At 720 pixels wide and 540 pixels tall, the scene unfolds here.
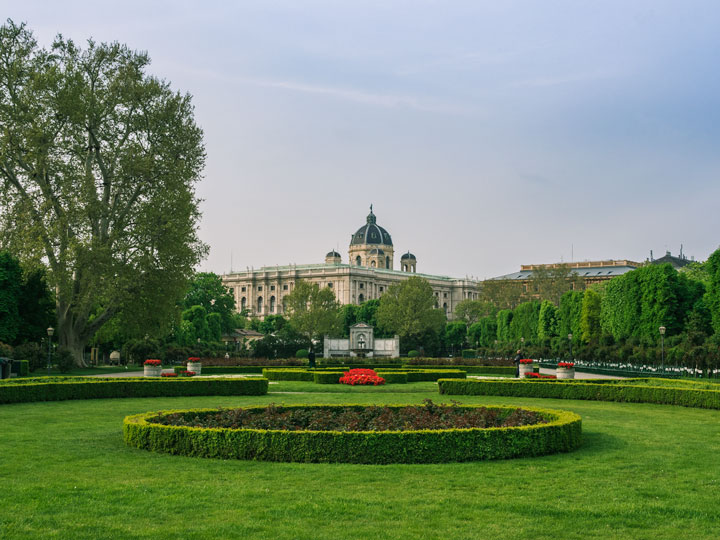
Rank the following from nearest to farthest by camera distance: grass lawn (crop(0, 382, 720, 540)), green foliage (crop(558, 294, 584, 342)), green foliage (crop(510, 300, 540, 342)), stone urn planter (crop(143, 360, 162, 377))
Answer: grass lawn (crop(0, 382, 720, 540)), stone urn planter (crop(143, 360, 162, 377)), green foliage (crop(558, 294, 584, 342)), green foliage (crop(510, 300, 540, 342))

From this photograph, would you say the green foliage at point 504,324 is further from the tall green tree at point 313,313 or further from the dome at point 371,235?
the dome at point 371,235

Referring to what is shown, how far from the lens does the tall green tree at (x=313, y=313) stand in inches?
3017

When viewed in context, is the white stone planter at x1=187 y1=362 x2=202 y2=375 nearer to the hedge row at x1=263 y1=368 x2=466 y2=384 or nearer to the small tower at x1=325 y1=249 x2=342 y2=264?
the hedge row at x1=263 y1=368 x2=466 y2=384

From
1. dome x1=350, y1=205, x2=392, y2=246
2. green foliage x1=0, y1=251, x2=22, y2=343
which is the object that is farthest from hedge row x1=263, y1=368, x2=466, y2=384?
dome x1=350, y1=205, x2=392, y2=246

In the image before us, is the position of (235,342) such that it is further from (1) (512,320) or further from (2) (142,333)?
(2) (142,333)

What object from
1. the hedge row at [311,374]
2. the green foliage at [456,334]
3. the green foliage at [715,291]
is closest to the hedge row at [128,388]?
the hedge row at [311,374]

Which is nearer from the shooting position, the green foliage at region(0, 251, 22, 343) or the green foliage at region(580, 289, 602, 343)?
the green foliage at region(0, 251, 22, 343)

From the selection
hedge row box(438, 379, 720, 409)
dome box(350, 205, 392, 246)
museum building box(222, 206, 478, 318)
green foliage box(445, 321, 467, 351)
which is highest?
dome box(350, 205, 392, 246)

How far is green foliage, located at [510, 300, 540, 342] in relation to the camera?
72.9m

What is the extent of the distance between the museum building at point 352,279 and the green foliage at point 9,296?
9811 cm

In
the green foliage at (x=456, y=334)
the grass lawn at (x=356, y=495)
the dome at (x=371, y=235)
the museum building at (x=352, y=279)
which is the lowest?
the grass lawn at (x=356, y=495)

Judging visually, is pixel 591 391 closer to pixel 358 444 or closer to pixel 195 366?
pixel 358 444

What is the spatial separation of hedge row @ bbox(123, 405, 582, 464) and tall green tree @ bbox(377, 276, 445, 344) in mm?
65404

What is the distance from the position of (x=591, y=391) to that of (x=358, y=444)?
15.3m
